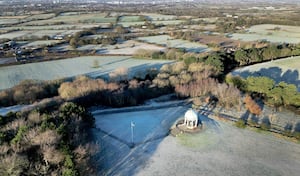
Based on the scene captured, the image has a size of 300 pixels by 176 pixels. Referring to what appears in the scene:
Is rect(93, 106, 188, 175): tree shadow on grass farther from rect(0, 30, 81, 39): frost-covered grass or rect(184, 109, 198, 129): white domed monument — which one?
rect(0, 30, 81, 39): frost-covered grass

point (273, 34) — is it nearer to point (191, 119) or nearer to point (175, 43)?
point (175, 43)

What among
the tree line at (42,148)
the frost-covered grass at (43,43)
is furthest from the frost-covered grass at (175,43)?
the tree line at (42,148)

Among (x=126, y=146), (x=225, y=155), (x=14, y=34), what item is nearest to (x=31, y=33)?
(x=14, y=34)

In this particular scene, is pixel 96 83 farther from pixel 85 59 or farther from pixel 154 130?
pixel 85 59

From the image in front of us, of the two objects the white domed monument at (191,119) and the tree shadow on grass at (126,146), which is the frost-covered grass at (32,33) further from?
the white domed monument at (191,119)

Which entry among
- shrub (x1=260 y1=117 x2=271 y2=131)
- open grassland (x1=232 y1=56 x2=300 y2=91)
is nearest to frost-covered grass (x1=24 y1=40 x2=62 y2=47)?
open grassland (x1=232 y1=56 x2=300 y2=91)

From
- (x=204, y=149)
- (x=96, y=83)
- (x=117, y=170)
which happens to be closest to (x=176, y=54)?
(x=96, y=83)
